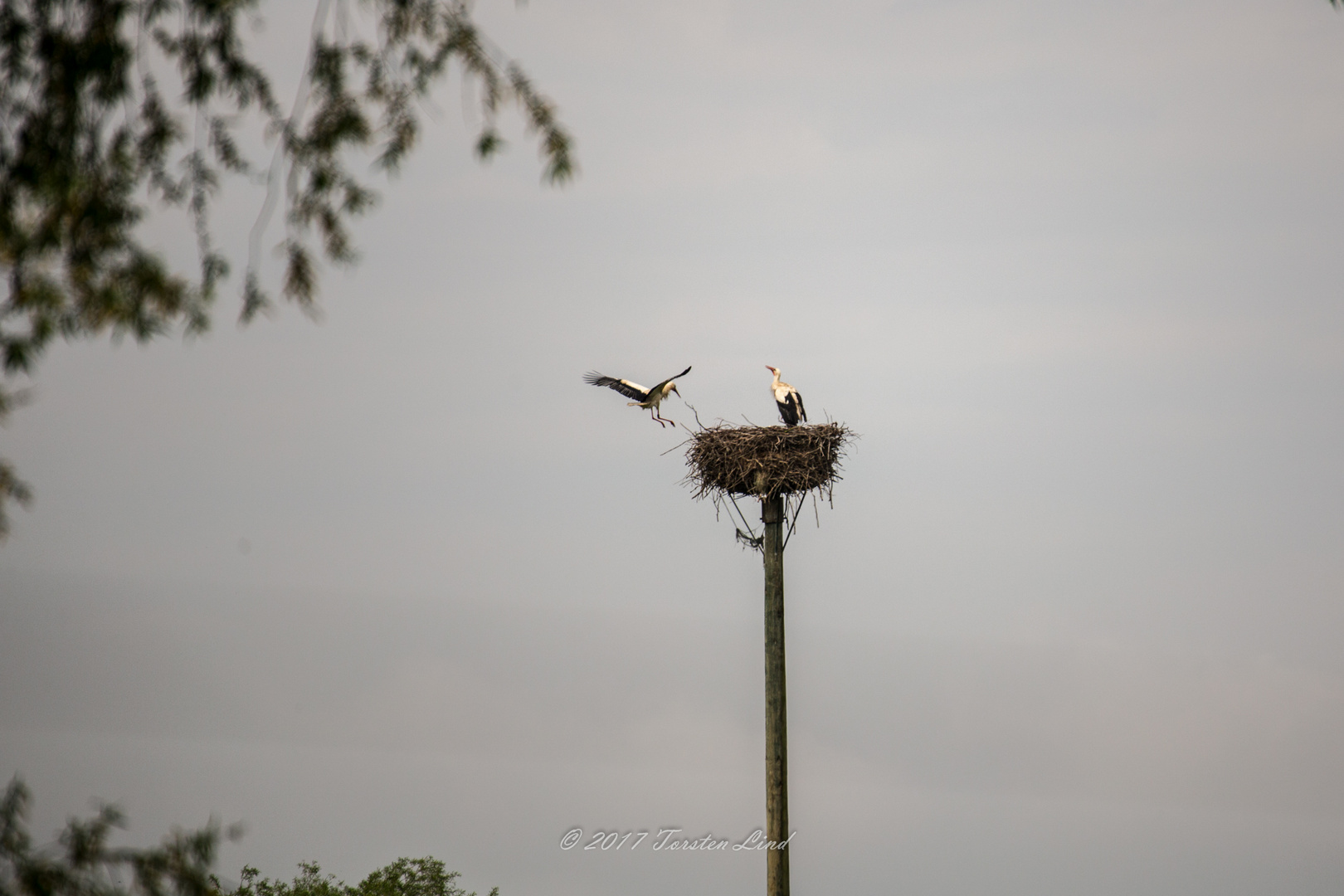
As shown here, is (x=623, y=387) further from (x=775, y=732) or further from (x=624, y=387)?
(x=775, y=732)

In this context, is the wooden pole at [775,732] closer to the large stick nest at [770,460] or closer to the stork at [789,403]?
the large stick nest at [770,460]

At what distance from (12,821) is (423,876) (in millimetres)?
14802

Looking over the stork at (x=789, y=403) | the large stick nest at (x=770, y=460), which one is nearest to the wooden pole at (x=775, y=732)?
the large stick nest at (x=770, y=460)

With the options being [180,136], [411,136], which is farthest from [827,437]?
[180,136]

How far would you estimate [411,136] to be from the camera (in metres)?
6.24

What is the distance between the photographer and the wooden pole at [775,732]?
9.88m

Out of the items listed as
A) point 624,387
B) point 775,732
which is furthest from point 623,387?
point 775,732

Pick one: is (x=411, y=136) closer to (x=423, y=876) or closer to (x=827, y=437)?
(x=827, y=437)

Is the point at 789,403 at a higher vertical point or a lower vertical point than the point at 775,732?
higher

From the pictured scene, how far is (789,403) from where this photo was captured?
14.5 meters

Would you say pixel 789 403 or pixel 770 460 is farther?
pixel 789 403

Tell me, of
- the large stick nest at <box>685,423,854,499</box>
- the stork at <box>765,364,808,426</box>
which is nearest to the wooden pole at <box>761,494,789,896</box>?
the large stick nest at <box>685,423,854,499</box>

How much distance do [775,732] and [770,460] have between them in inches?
112

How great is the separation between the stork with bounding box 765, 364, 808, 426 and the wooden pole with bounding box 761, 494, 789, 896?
3572 mm
